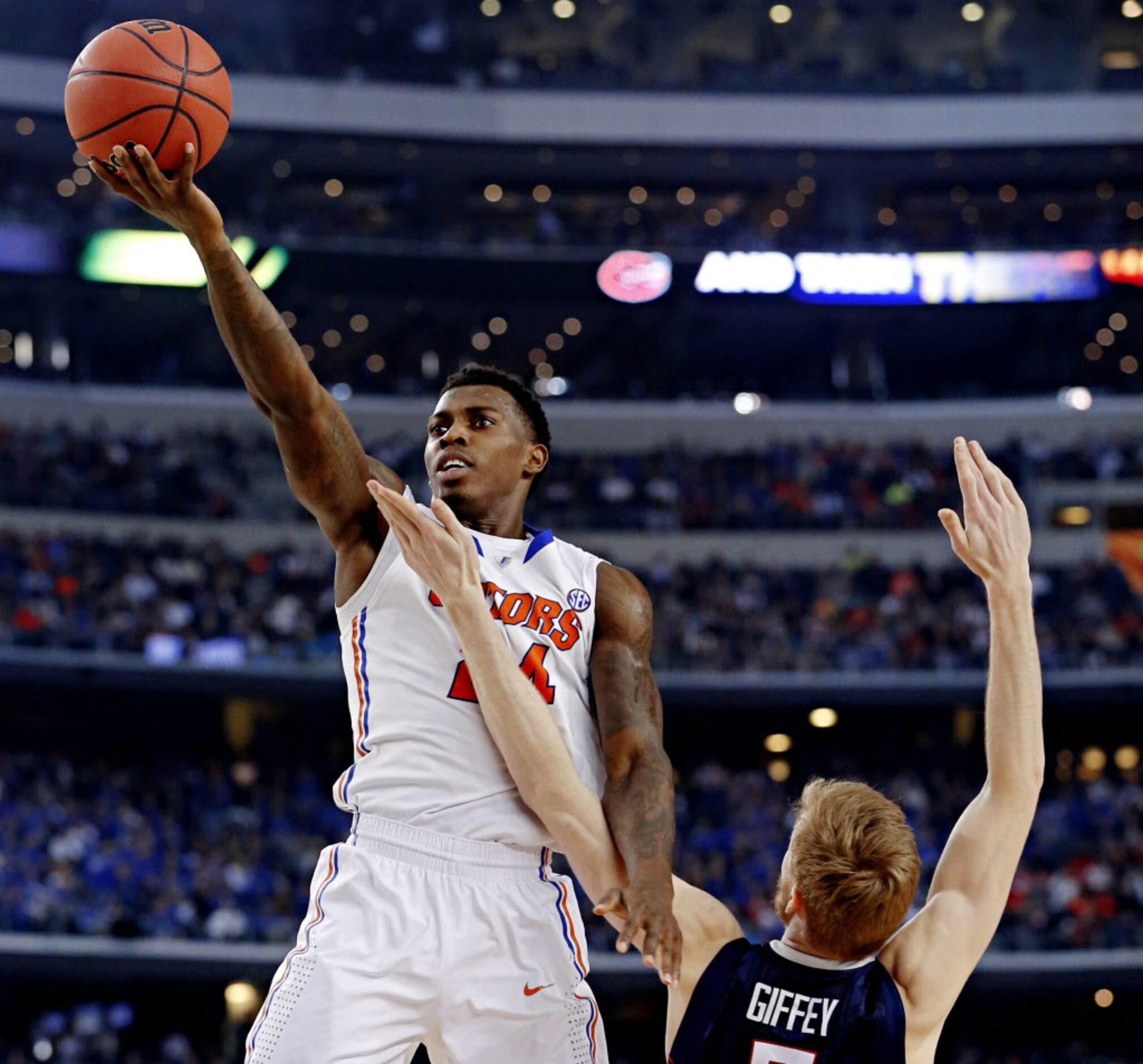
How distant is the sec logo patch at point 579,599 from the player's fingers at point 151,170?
1.46 meters

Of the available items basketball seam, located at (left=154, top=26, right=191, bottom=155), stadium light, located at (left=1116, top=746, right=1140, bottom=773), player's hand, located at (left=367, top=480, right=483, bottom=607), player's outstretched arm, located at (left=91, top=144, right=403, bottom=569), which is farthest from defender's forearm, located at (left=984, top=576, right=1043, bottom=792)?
stadium light, located at (left=1116, top=746, right=1140, bottom=773)

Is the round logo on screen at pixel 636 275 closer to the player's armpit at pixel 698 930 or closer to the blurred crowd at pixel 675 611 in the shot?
the blurred crowd at pixel 675 611

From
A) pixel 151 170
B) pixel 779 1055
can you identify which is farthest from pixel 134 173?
pixel 779 1055

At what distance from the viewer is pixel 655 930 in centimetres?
355

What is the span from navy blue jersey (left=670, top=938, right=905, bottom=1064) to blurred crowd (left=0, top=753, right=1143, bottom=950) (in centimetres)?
1690

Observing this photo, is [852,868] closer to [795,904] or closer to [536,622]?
[795,904]

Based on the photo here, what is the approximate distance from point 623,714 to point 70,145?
1190 inches

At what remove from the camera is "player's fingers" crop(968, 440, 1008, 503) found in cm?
370

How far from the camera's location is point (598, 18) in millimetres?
34875

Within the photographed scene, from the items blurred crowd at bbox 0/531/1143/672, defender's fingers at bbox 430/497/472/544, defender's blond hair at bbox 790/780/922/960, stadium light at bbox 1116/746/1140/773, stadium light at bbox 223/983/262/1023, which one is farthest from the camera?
stadium light at bbox 1116/746/1140/773

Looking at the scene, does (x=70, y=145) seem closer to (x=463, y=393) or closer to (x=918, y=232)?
(x=918, y=232)

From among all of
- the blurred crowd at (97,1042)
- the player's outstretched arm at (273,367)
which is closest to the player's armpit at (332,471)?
the player's outstretched arm at (273,367)

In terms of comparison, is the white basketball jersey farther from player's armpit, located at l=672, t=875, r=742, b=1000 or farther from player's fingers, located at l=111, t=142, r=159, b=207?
player's fingers, located at l=111, t=142, r=159, b=207

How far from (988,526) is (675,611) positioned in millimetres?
22233
